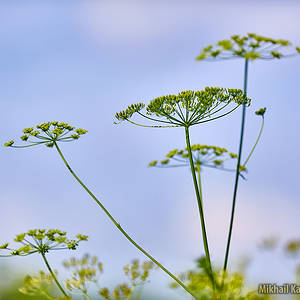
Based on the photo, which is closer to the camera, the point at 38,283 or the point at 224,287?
the point at 224,287

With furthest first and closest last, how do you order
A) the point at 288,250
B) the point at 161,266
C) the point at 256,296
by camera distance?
the point at 161,266 → the point at 288,250 → the point at 256,296

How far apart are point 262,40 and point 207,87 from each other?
1.30m

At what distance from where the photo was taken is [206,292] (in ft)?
12.4

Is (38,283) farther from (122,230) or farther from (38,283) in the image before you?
(122,230)

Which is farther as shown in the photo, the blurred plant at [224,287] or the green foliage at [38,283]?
the green foliage at [38,283]

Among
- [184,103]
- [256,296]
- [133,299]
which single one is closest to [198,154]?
[184,103]

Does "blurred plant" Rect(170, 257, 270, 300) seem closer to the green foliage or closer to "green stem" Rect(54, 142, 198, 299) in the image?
"green stem" Rect(54, 142, 198, 299)

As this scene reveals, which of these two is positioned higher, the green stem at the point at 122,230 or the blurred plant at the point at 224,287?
the green stem at the point at 122,230

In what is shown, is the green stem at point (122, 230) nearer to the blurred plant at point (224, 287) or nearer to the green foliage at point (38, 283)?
the blurred plant at point (224, 287)

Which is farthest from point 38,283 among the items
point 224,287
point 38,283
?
point 224,287

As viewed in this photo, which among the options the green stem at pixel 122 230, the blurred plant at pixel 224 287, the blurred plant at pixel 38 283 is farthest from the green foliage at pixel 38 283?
the blurred plant at pixel 224 287

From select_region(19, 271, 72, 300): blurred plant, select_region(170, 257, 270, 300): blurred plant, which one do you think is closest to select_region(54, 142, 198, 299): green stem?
select_region(170, 257, 270, 300): blurred plant

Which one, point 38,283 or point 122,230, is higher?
point 122,230

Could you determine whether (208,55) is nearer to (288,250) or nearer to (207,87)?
(207,87)
